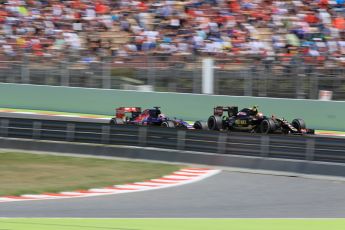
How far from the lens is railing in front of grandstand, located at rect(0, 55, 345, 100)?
17.7 m

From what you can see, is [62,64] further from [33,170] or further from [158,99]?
[33,170]

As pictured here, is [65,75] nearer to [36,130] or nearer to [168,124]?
[168,124]

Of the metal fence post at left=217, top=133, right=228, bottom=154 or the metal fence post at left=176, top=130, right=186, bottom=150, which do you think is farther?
the metal fence post at left=176, top=130, right=186, bottom=150

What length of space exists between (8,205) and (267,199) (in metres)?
3.55

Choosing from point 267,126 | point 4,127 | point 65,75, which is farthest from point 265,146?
point 65,75

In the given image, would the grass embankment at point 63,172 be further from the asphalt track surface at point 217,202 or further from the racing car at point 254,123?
the racing car at point 254,123

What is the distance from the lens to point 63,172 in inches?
498

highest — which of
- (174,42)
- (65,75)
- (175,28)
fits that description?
(175,28)

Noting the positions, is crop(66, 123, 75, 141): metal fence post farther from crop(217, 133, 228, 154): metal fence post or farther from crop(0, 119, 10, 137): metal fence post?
crop(217, 133, 228, 154): metal fence post

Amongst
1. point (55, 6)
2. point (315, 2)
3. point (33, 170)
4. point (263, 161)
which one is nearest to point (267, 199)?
point (263, 161)

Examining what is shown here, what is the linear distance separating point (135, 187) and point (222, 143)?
2.30m

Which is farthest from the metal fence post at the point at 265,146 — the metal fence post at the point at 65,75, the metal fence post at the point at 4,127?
the metal fence post at the point at 65,75

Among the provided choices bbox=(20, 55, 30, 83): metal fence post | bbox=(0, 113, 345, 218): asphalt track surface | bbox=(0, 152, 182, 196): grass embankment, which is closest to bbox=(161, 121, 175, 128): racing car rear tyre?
bbox=(0, 152, 182, 196): grass embankment
